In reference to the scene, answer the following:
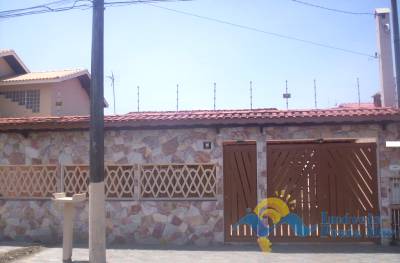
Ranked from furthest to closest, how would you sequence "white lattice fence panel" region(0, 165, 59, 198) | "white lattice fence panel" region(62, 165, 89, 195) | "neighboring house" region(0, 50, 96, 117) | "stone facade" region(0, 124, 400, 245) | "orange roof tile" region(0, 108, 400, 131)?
"neighboring house" region(0, 50, 96, 117)
"white lattice fence panel" region(0, 165, 59, 198)
"white lattice fence panel" region(62, 165, 89, 195)
"stone facade" region(0, 124, 400, 245)
"orange roof tile" region(0, 108, 400, 131)

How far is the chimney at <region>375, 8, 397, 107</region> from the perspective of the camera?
11641 mm

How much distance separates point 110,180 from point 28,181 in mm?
2133

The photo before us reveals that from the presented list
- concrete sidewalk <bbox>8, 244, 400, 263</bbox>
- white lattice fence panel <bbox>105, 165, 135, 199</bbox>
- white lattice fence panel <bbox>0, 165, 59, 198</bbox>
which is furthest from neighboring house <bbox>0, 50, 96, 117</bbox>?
concrete sidewalk <bbox>8, 244, 400, 263</bbox>

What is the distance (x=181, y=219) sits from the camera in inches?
384

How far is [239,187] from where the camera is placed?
381 inches

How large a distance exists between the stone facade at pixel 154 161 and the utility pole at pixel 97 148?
95.6 inches

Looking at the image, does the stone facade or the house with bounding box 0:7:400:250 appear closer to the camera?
the house with bounding box 0:7:400:250

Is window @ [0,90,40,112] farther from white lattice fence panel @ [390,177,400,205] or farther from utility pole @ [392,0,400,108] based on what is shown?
white lattice fence panel @ [390,177,400,205]

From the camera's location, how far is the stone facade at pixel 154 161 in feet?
31.3

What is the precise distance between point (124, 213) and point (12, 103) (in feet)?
39.8

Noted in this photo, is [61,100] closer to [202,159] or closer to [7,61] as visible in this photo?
[7,61]

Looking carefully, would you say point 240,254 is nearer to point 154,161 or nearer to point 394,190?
point 154,161

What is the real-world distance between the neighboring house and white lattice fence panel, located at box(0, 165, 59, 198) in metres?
8.93

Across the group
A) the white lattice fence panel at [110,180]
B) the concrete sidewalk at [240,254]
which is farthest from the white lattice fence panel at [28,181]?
the concrete sidewalk at [240,254]
